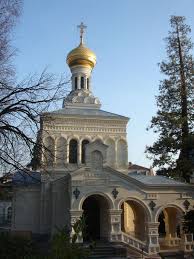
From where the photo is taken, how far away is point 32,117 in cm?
1134

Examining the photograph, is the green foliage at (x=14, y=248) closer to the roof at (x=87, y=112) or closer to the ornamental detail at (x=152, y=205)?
the ornamental detail at (x=152, y=205)

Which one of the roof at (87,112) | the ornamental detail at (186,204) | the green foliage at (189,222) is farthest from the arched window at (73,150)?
the green foliage at (189,222)

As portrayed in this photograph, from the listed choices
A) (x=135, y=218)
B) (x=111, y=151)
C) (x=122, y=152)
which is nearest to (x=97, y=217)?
(x=135, y=218)

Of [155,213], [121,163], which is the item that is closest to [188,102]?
[121,163]

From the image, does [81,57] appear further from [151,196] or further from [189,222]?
[189,222]

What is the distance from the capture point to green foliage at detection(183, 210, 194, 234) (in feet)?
62.5

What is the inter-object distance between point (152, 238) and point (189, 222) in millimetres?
2403

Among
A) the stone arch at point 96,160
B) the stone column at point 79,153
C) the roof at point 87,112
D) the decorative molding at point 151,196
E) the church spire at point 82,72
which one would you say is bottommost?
the decorative molding at point 151,196

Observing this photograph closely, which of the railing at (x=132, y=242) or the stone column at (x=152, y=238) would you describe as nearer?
the railing at (x=132, y=242)

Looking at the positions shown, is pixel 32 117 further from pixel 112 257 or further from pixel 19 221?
pixel 19 221

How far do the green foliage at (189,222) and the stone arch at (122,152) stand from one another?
6875 mm

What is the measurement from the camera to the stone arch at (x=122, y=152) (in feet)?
83.9

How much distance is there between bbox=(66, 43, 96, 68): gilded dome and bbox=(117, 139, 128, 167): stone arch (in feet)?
26.4

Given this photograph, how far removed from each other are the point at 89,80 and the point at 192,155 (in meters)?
11.4
